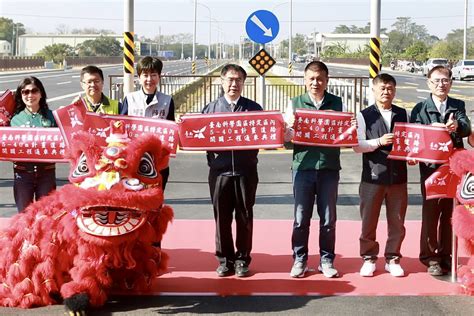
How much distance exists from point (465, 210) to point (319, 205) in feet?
4.07

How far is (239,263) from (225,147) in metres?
1.02

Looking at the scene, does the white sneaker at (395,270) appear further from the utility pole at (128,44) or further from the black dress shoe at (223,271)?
the utility pole at (128,44)

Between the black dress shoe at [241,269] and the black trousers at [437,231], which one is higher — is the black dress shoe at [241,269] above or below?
below

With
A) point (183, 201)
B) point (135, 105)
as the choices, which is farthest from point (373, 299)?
point (183, 201)

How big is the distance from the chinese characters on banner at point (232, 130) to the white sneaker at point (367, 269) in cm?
129

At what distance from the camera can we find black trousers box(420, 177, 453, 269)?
228 inches

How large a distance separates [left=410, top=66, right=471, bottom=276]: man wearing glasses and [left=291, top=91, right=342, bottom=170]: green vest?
2.31 ft

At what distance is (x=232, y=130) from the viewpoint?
5.63 meters

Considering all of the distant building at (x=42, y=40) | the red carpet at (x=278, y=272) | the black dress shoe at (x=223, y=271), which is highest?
the distant building at (x=42, y=40)

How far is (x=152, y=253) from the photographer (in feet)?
17.3

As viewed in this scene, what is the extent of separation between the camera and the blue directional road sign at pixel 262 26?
1237cm

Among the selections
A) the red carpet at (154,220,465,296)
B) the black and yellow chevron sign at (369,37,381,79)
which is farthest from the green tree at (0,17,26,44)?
the red carpet at (154,220,465,296)

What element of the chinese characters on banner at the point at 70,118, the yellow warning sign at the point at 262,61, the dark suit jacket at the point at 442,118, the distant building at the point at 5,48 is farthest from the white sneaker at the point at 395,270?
the distant building at the point at 5,48

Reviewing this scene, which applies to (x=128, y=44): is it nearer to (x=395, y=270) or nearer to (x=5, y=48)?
(x=395, y=270)
